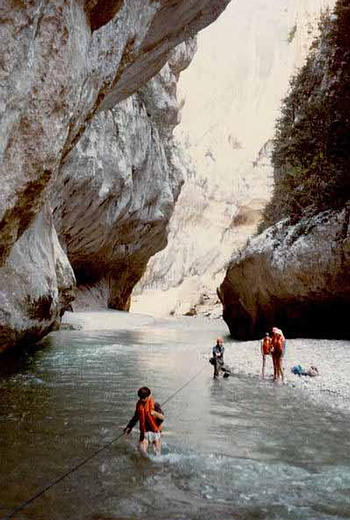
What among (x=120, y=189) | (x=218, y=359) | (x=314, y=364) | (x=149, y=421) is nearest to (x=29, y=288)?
(x=218, y=359)

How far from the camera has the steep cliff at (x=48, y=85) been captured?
657 cm

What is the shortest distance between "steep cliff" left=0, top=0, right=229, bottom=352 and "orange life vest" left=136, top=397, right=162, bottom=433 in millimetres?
3283

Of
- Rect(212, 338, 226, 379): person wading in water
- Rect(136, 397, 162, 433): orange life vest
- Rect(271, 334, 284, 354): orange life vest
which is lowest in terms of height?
Rect(136, 397, 162, 433): orange life vest

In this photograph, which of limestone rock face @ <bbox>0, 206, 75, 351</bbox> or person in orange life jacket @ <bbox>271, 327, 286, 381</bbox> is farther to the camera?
limestone rock face @ <bbox>0, 206, 75, 351</bbox>

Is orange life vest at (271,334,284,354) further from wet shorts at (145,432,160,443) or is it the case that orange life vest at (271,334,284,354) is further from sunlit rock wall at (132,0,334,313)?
sunlit rock wall at (132,0,334,313)

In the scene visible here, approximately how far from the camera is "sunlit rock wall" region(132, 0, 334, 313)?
73500 millimetres

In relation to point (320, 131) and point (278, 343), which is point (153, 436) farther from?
point (320, 131)

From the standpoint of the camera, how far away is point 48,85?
23.5 feet

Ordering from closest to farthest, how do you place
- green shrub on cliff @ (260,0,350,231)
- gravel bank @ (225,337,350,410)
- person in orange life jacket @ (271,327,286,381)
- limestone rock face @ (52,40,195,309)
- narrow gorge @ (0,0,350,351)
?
narrow gorge @ (0,0,350,351) < gravel bank @ (225,337,350,410) < person in orange life jacket @ (271,327,286,381) < green shrub on cliff @ (260,0,350,231) < limestone rock face @ (52,40,195,309)

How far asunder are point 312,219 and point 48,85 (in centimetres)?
1486

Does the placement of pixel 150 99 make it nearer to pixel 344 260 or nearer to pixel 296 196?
pixel 296 196

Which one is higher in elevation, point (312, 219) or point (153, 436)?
point (312, 219)

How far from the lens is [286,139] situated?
2341 centimetres

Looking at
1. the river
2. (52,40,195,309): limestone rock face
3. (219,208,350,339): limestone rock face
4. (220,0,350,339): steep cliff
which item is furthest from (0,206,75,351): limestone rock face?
(220,0,350,339): steep cliff
